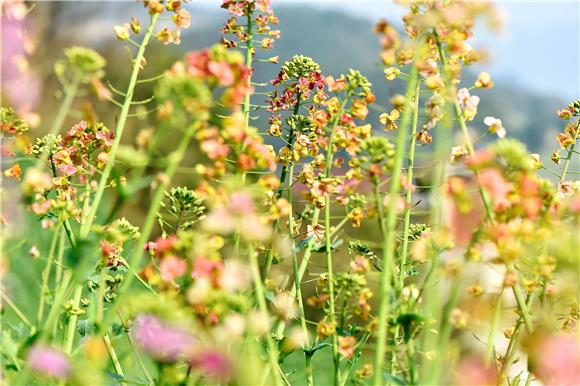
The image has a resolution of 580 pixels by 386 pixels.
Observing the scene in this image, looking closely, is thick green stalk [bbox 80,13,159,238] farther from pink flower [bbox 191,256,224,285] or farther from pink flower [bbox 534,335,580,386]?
pink flower [bbox 534,335,580,386]

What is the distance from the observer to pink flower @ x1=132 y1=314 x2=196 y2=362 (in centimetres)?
101

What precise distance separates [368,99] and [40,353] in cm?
88

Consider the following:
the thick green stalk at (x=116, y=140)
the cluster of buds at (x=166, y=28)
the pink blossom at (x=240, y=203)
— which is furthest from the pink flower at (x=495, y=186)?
the cluster of buds at (x=166, y=28)

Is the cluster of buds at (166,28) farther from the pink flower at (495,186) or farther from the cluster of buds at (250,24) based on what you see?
the pink flower at (495,186)

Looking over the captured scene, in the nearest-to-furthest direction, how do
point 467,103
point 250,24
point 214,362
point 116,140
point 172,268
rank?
point 214,362, point 172,268, point 116,140, point 467,103, point 250,24

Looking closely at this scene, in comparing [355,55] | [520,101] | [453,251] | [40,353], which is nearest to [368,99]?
[453,251]

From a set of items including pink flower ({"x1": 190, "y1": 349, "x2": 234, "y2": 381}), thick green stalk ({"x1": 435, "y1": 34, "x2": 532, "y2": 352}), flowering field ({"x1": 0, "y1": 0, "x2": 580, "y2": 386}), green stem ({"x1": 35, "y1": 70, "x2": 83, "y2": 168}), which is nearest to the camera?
pink flower ({"x1": 190, "y1": 349, "x2": 234, "y2": 381})

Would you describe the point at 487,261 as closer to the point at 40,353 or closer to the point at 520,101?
the point at 40,353

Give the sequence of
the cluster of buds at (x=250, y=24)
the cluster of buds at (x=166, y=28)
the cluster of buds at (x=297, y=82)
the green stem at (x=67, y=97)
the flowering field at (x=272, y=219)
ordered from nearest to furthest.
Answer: the flowering field at (x=272, y=219), the green stem at (x=67, y=97), the cluster of buds at (x=166, y=28), the cluster of buds at (x=250, y=24), the cluster of buds at (x=297, y=82)

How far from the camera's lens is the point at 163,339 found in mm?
1016

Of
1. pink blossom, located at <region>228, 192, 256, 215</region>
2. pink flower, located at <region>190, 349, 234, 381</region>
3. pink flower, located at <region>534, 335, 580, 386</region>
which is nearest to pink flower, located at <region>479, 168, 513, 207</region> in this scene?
pink flower, located at <region>534, 335, 580, 386</region>

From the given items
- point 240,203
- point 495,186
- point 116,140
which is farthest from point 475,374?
point 116,140

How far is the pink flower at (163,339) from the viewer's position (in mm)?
1011

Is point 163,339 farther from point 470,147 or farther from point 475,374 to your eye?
point 470,147
